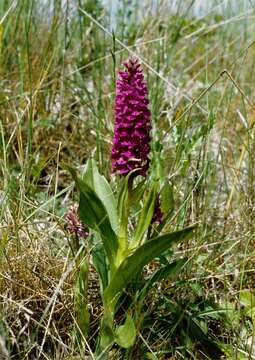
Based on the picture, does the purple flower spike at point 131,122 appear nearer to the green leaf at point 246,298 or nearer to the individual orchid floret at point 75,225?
the individual orchid floret at point 75,225

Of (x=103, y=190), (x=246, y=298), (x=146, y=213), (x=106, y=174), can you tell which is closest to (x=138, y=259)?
(x=146, y=213)

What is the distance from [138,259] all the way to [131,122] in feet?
0.85

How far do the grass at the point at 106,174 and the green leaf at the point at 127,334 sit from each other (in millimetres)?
43

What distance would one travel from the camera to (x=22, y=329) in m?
1.28

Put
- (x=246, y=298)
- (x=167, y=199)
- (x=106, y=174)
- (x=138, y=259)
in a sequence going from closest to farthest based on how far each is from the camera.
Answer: (x=138, y=259), (x=167, y=199), (x=246, y=298), (x=106, y=174)

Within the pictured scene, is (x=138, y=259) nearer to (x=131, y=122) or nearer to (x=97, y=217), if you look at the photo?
(x=97, y=217)

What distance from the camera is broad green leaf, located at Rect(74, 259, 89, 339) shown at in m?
1.33

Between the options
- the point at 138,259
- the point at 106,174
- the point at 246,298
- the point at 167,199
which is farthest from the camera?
the point at 106,174

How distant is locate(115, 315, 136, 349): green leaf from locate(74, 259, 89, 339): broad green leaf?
8 cm

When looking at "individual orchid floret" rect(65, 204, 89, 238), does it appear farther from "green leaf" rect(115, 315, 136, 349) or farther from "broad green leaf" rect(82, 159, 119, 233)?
"green leaf" rect(115, 315, 136, 349)

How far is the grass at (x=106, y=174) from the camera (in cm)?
140

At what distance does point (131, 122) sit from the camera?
1.28 m

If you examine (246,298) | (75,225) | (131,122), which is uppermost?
(131,122)

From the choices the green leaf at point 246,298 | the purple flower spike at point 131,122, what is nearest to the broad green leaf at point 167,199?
the purple flower spike at point 131,122
